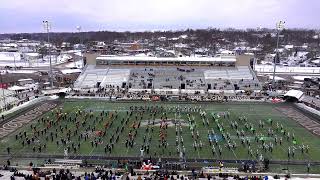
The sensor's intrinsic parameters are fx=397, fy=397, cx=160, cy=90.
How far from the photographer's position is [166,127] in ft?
115

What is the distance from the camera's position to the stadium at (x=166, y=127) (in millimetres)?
26516

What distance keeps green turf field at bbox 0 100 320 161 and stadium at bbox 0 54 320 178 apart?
0.08 m

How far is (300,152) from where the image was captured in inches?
1119

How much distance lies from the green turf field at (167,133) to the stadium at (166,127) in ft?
0.25

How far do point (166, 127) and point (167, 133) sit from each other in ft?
6.15

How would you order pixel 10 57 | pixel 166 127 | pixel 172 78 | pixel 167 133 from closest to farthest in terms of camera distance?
1. pixel 167 133
2. pixel 166 127
3. pixel 172 78
4. pixel 10 57

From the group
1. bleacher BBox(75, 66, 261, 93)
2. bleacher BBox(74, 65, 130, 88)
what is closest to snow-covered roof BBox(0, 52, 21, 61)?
bleacher BBox(74, 65, 130, 88)

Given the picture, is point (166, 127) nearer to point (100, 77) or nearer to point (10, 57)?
point (100, 77)

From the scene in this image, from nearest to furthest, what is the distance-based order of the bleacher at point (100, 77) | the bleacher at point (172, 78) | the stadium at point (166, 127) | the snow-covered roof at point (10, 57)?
the stadium at point (166, 127) < the bleacher at point (172, 78) < the bleacher at point (100, 77) < the snow-covered roof at point (10, 57)

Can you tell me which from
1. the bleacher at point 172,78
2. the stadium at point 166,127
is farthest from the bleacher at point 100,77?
the stadium at point 166,127

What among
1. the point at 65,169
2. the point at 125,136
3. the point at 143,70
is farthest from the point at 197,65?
the point at 65,169

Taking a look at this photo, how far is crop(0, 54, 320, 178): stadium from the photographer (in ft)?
87.0

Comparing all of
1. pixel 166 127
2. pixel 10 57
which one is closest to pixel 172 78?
pixel 166 127

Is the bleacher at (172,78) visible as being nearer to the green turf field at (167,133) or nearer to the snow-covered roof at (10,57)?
the green turf field at (167,133)
